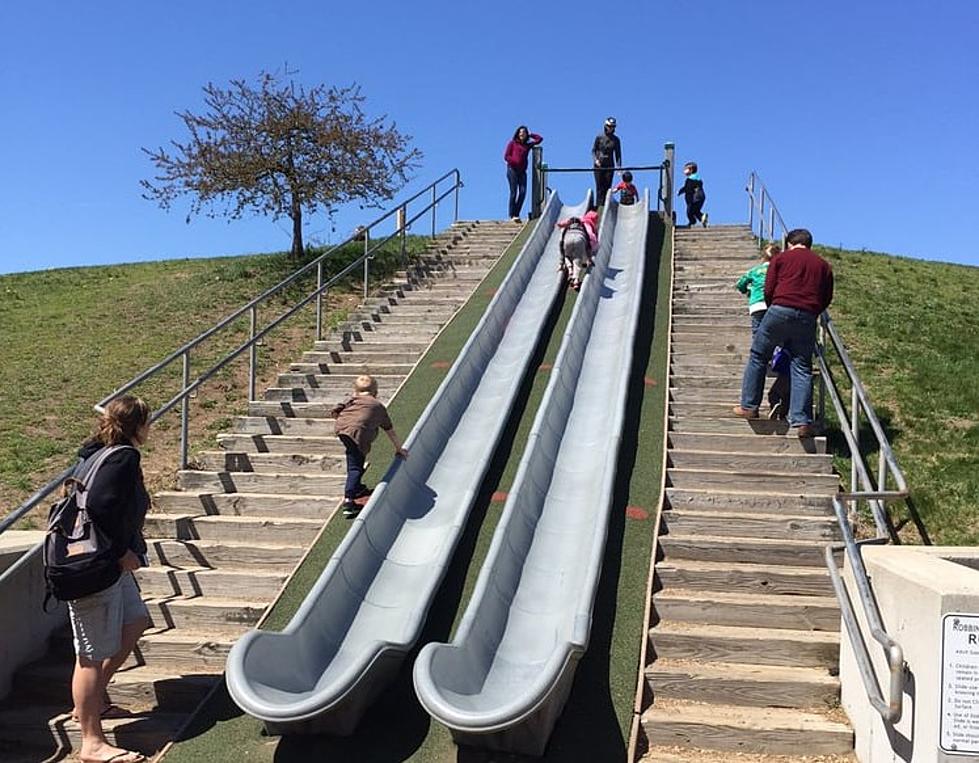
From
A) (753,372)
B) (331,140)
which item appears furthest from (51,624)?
Result: (331,140)

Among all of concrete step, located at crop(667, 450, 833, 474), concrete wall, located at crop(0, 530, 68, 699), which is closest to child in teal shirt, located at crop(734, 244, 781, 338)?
concrete step, located at crop(667, 450, 833, 474)

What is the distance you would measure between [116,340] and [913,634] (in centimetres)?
1391

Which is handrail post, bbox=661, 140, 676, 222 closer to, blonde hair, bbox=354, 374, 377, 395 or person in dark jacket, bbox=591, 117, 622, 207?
person in dark jacket, bbox=591, 117, 622, 207

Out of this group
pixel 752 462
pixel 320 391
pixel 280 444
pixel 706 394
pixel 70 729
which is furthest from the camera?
pixel 320 391

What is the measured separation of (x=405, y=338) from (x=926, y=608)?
28.3 ft

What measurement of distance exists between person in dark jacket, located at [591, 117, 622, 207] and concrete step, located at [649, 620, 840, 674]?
574 inches

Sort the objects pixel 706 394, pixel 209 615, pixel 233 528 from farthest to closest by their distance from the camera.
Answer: pixel 706 394, pixel 233 528, pixel 209 615

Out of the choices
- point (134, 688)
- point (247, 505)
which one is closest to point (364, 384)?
point (247, 505)

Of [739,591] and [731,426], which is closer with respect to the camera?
[739,591]

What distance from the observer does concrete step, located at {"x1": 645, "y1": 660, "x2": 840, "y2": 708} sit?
557cm

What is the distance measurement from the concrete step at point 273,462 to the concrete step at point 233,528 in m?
0.88

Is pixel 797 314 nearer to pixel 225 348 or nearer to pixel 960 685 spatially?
pixel 960 685

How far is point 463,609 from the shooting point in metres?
6.34

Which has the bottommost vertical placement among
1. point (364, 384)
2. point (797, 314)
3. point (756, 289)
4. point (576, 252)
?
point (364, 384)
